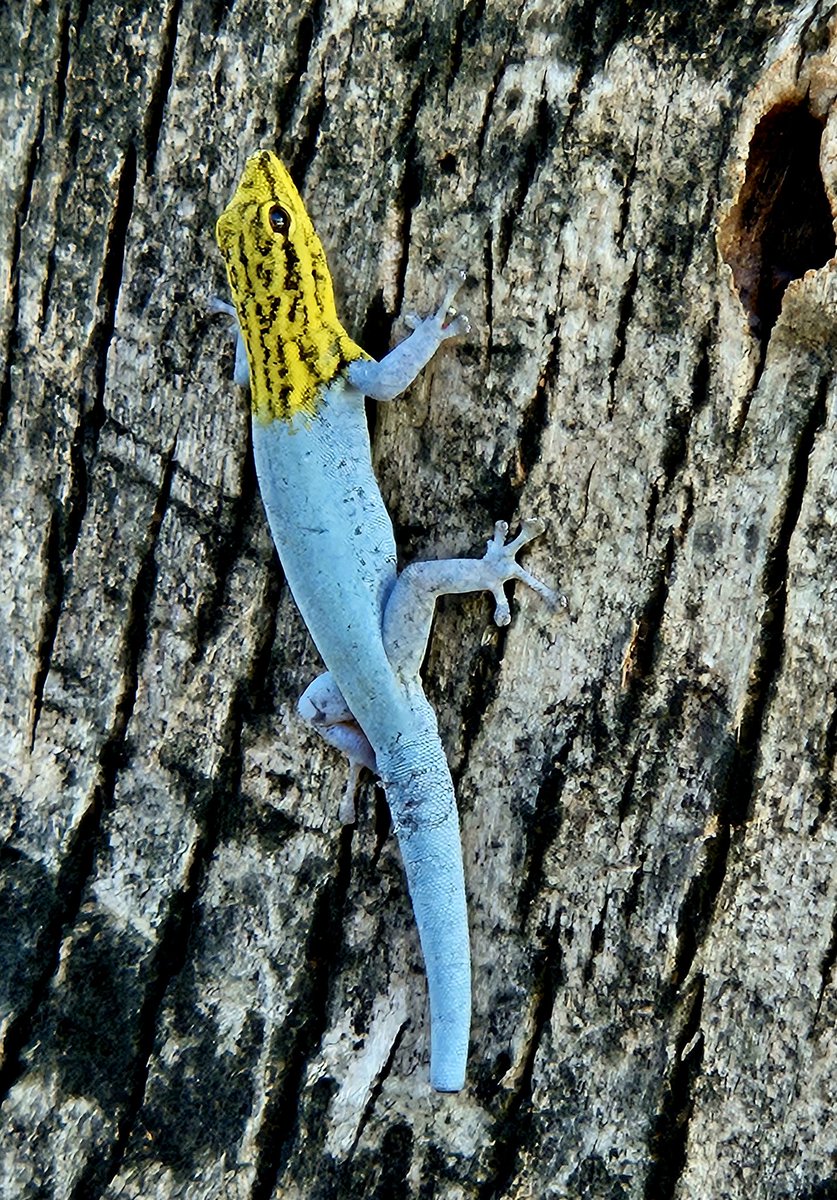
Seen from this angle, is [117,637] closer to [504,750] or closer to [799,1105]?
[504,750]

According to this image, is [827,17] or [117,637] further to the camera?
[117,637]

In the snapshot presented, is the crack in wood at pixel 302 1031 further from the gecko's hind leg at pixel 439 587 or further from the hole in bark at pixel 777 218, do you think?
the hole in bark at pixel 777 218

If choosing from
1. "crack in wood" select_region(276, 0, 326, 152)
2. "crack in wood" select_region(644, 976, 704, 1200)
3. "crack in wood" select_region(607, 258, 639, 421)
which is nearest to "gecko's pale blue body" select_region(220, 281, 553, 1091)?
"crack in wood" select_region(607, 258, 639, 421)

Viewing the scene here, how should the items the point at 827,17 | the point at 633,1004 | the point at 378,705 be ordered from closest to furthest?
the point at 827,17 < the point at 633,1004 < the point at 378,705

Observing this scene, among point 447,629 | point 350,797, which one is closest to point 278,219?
point 447,629

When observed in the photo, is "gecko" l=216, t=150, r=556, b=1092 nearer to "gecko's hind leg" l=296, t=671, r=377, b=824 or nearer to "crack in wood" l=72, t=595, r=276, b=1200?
"gecko's hind leg" l=296, t=671, r=377, b=824

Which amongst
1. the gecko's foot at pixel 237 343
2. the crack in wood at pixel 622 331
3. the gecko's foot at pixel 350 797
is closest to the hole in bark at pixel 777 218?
the crack in wood at pixel 622 331

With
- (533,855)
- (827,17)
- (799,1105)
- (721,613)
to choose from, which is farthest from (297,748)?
(827,17)

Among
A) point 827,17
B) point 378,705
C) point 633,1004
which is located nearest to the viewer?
point 827,17
